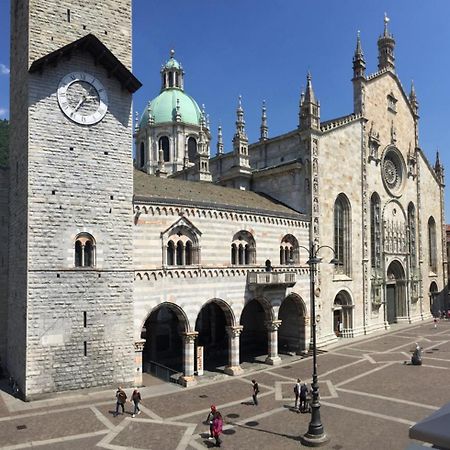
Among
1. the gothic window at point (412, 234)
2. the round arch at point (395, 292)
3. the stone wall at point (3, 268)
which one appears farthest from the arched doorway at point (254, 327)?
the gothic window at point (412, 234)

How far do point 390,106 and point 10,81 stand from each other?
42.2 meters

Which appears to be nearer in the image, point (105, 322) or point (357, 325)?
point (105, 322)

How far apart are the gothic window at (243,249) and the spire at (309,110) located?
13.2 metres

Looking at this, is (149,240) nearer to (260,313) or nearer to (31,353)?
(31,353)

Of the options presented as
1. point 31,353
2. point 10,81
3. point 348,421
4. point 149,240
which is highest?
point 10,81

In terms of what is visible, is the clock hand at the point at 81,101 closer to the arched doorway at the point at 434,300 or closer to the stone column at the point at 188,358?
the stone column at the point at 188,358

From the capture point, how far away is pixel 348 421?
22359mm

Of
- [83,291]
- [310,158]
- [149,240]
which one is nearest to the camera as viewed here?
[83,291]

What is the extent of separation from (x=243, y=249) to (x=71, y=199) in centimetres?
1362

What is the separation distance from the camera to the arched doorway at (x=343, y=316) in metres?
45.0

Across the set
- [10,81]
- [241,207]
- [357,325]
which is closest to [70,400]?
[241,207]

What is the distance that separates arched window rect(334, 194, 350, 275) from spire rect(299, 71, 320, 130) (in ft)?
27.2

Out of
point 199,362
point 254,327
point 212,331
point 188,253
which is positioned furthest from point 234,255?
point 254,327

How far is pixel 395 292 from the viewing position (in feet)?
182
